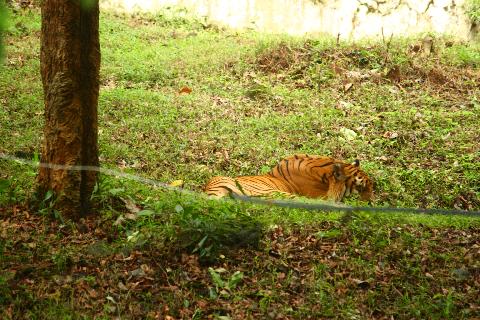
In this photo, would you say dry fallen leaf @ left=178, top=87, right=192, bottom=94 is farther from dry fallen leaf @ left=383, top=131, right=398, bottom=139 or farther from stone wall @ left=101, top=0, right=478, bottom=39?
stone wall @ left=101, top=0, right=478, bottom=39

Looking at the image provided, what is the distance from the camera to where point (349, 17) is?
14438mm

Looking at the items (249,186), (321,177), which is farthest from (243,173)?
(321,177)

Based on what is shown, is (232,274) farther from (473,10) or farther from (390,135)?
(473,10)

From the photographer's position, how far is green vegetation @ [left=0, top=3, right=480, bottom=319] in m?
4.35

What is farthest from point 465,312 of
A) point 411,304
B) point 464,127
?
point 464,127

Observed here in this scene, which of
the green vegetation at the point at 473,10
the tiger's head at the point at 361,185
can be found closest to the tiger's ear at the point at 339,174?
the tiger's head at the point at 361,185

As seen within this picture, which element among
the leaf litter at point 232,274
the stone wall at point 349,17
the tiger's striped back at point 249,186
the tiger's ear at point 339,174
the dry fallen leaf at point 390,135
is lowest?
the leaf litter at point 232,274

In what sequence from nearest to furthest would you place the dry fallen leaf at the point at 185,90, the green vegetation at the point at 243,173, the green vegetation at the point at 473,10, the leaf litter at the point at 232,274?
the leaf litter at the point at 232,274
the green vegetation at the point at 243,173
the dry fallen leaf at the point at 185,90
the green vegetation at the point at 473,10

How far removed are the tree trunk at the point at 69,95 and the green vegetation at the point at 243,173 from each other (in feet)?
0.71

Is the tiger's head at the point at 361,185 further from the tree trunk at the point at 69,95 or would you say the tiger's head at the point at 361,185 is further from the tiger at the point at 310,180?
the tree trunk at the point at 69,95

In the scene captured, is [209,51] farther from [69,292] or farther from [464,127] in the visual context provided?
[69,292]

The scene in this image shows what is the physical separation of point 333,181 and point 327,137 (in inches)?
70.2

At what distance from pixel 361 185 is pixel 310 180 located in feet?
2.17

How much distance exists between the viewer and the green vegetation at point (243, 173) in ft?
14.3
